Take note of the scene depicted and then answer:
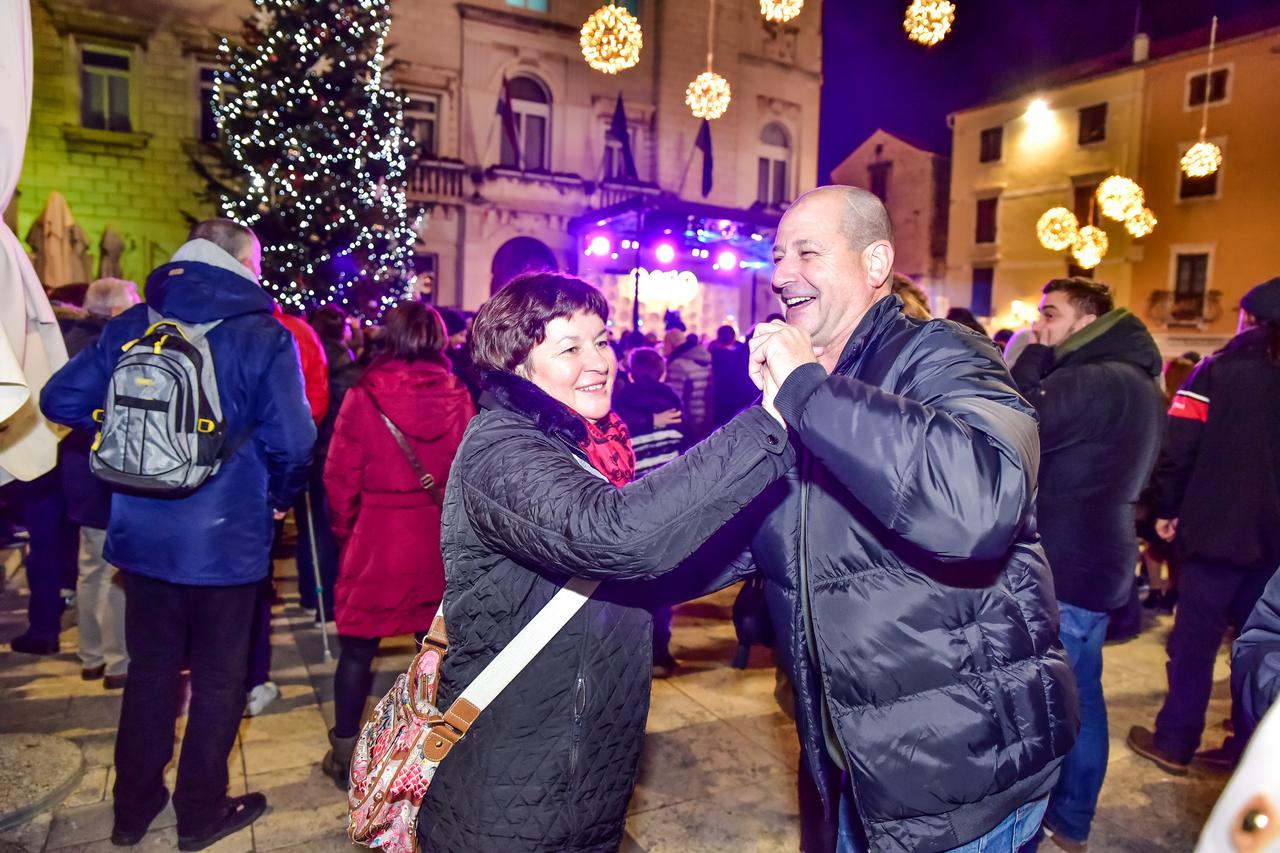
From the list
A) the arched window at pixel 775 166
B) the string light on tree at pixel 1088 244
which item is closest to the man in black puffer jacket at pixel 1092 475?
the string light on tree at pixel 1088 244

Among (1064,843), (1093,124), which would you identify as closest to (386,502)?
(1064,843)

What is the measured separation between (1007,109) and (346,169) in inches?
1095

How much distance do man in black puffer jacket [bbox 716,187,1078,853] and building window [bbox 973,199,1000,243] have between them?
32707 mm

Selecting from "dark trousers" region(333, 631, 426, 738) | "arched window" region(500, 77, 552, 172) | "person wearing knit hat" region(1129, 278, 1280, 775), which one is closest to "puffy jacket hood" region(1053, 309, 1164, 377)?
"person wearing knit hat" region(1129, 278, 1280, 775)

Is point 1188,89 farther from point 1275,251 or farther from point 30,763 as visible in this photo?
point 30,763

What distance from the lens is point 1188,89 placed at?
2539 centimetres

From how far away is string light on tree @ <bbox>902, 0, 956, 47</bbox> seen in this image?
603 centimetres

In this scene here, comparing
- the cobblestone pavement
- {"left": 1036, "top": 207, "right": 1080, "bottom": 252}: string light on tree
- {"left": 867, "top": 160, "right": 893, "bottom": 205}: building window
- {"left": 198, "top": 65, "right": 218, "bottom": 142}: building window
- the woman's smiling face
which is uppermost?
{"left": 867, "top": 160, "right": 893, "bottom": 205}: building window

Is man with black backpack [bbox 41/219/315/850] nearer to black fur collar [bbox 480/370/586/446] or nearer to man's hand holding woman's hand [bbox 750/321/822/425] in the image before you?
black fur collar [bbox 480/370/586/446]

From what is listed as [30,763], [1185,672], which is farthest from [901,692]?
[30,763]

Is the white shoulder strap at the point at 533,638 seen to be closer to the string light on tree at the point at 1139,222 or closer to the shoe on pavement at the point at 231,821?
the shoe on pavement at the point at 231,821

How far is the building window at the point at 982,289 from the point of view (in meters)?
31.0

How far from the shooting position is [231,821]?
329cm

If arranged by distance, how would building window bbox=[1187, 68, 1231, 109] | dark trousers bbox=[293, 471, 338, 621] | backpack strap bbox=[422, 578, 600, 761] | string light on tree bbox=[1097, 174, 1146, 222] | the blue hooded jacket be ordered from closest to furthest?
backpack strap bbox=[422, 578, 600, 761] < the blue hooded jacket < dark trousers bbox=[293, 471, 338, 621] < string light on tree bbox=[1097, 174, 1146, 222] < building window bbox=[1187, 68, 1231, 109]
